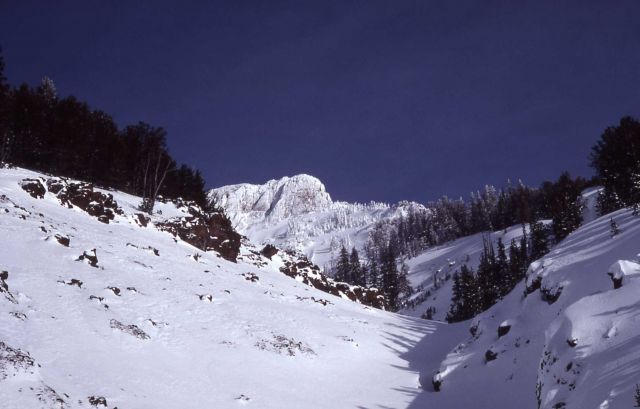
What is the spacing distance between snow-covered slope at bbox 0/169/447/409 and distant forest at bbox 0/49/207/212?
12.3 meters

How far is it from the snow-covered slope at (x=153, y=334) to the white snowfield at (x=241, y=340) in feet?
0.24

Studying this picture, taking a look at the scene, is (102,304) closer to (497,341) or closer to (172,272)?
(172,272)

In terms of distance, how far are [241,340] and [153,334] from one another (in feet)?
14.9

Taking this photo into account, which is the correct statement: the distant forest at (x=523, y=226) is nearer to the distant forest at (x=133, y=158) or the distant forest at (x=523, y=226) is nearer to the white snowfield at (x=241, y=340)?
the distant forest at (x=133, y=158)

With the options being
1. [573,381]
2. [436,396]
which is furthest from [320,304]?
[573,381]

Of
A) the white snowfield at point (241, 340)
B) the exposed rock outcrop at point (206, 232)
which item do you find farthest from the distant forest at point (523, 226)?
the exposed rock outcrop at point (206, 232)

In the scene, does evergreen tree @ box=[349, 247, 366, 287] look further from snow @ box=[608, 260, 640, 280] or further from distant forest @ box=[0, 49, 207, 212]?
snow @ box=[608, 260, 640, 280]

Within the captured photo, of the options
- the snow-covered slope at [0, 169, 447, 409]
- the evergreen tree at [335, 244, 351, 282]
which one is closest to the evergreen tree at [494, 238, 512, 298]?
the snow-covered slope at [0, 169, 447, 409]

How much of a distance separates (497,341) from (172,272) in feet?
63.8

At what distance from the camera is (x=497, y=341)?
717 inches

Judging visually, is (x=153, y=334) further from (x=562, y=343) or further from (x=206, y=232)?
(x=206, y=232)

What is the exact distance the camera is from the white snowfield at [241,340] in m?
10.6

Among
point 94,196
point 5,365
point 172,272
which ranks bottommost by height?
point 5,365

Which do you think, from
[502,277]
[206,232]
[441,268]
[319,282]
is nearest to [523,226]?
[441,268]
